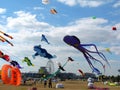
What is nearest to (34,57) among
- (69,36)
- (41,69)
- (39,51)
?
(39,51)

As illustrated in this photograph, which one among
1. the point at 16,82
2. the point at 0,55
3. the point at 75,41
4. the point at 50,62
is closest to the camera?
the point at 16,82

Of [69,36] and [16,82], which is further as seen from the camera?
[69,36]

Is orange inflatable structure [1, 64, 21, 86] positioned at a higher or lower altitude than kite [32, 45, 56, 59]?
lower

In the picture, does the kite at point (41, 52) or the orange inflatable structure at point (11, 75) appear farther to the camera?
the kite at point (41, 52)

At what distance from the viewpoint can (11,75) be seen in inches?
1651

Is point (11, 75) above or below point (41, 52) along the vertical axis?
below

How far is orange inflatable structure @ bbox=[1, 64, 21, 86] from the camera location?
41006 millimetres

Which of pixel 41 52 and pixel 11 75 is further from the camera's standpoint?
pixel 41 52

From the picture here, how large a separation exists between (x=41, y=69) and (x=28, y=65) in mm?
23281

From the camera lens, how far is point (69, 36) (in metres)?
52.2

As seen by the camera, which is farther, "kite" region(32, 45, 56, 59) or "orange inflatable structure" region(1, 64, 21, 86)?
"kite" region(32, 45, 56, 59)

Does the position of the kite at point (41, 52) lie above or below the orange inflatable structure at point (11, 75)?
above

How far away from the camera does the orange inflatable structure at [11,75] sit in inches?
1614

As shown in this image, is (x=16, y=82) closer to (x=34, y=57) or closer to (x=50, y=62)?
(x=34, y=57)
